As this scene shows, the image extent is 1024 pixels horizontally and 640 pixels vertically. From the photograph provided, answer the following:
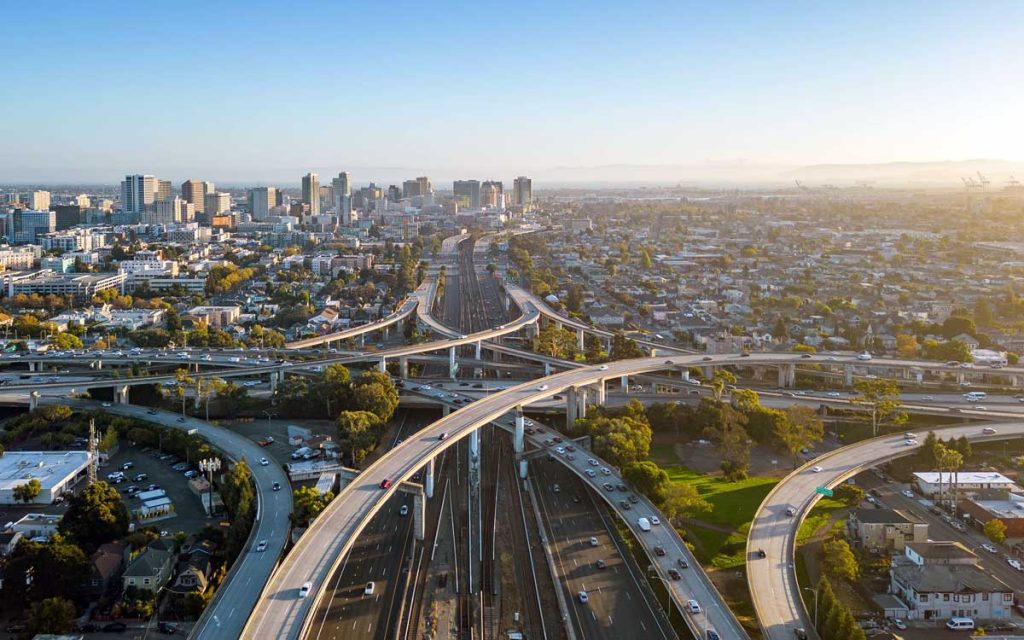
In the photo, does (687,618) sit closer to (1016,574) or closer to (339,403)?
(1016,574)

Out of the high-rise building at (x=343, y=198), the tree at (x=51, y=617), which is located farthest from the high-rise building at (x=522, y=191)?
the tree at (x=51, y=617)

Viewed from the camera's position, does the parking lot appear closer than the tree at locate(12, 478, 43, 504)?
Yes

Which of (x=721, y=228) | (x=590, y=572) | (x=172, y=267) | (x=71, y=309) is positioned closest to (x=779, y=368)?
(x=590, y=572)

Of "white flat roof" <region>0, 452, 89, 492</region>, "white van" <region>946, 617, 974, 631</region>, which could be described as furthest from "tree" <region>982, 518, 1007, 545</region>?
"white flat roof" <region>0, 452, 89, 492</region>

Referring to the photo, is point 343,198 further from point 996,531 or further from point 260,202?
point 996,531

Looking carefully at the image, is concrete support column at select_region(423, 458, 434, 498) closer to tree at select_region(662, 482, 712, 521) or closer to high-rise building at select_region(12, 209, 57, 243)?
tree at select_region(662, 482, 712, 521)

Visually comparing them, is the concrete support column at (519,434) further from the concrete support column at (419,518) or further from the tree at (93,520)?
the tree at (93,520)
